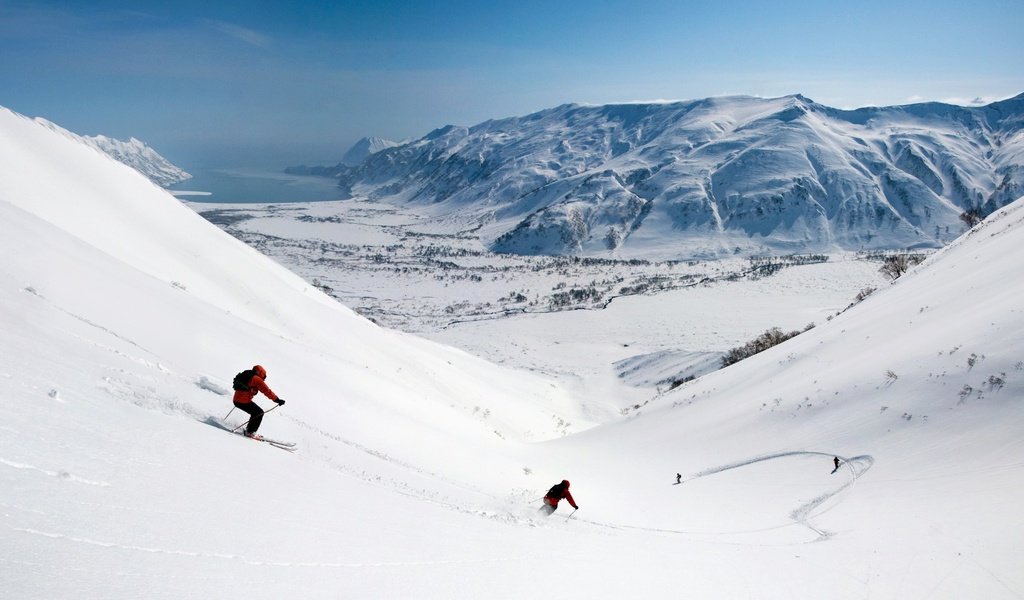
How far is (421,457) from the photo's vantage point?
54.1 feet

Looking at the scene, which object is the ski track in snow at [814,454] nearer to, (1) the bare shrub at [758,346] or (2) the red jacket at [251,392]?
(2) the red jacket at [251,392]

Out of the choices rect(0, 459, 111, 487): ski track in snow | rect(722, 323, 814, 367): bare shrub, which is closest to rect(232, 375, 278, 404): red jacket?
rect(0, 459, 111, 487): ski track in snow

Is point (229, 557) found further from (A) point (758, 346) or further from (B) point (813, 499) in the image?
(A) point (758, 346)

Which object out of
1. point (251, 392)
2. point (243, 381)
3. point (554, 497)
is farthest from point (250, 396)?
point (554, 497)

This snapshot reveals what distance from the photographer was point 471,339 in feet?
301

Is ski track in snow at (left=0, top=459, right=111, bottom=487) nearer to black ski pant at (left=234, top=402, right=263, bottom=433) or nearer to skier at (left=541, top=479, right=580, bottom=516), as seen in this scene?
black ski pant at (left=234, top=402, right=263, bottom=433)

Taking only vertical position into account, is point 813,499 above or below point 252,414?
below

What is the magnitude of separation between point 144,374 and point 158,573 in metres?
7.66

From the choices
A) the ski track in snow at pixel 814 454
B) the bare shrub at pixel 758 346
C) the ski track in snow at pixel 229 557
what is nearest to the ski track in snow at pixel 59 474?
the ski track in snow at pixel 229 557

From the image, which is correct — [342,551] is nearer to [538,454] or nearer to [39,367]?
[39,367]

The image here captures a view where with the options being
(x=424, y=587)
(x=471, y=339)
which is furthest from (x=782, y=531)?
(x=471, y=339)

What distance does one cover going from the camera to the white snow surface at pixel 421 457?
18.9 ft

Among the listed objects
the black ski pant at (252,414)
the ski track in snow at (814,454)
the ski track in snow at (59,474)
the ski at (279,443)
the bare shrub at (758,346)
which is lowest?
→ the bare shrub at (758,346)

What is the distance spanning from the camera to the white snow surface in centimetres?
577
